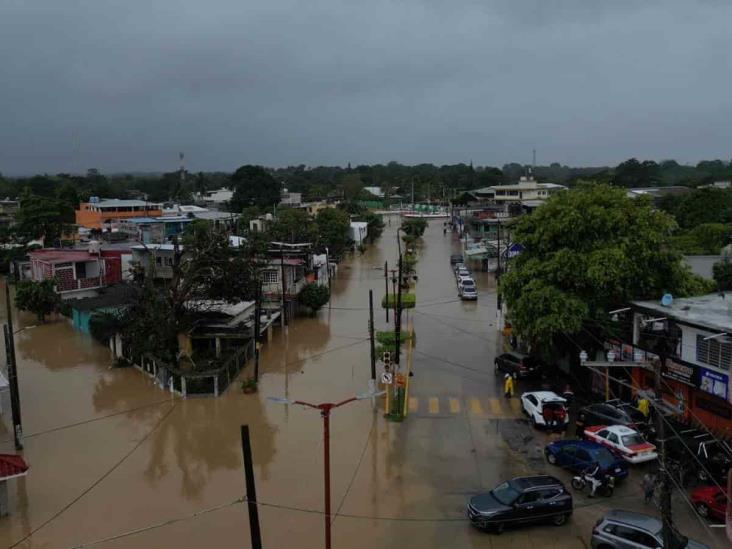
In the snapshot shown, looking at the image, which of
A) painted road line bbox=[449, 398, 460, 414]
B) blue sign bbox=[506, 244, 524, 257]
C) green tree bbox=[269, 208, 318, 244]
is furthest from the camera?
green tree bbox=[269, 208, 318, 244]

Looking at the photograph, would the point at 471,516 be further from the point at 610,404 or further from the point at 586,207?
the point at 586,207

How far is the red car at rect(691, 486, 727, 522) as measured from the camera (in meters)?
13.6

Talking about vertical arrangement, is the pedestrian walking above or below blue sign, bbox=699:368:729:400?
below

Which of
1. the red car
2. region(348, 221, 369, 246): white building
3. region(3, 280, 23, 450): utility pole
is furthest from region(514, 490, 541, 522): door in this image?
region(348, 221, 369, 246): white building

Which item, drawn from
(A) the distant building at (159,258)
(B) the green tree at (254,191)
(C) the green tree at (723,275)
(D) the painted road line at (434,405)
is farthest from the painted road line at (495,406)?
(B) the green tree at (254,191)

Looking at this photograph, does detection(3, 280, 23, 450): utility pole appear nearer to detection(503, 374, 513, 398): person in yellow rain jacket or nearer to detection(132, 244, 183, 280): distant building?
detection(503, 374, 513, 398): person in yellow rain jacket

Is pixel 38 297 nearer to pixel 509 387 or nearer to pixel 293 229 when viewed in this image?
pixel 293 229

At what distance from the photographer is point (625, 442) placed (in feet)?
55.6

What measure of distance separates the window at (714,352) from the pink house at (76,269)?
32693 millimetres

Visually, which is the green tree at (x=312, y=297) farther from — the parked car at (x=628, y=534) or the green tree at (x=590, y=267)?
the parked car at (x=628, y=534)

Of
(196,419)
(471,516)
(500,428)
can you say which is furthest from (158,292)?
(471,516)

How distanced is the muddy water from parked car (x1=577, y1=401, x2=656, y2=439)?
3.51 meters

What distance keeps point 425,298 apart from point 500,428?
77.1 feet

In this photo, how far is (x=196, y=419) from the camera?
822 inches
